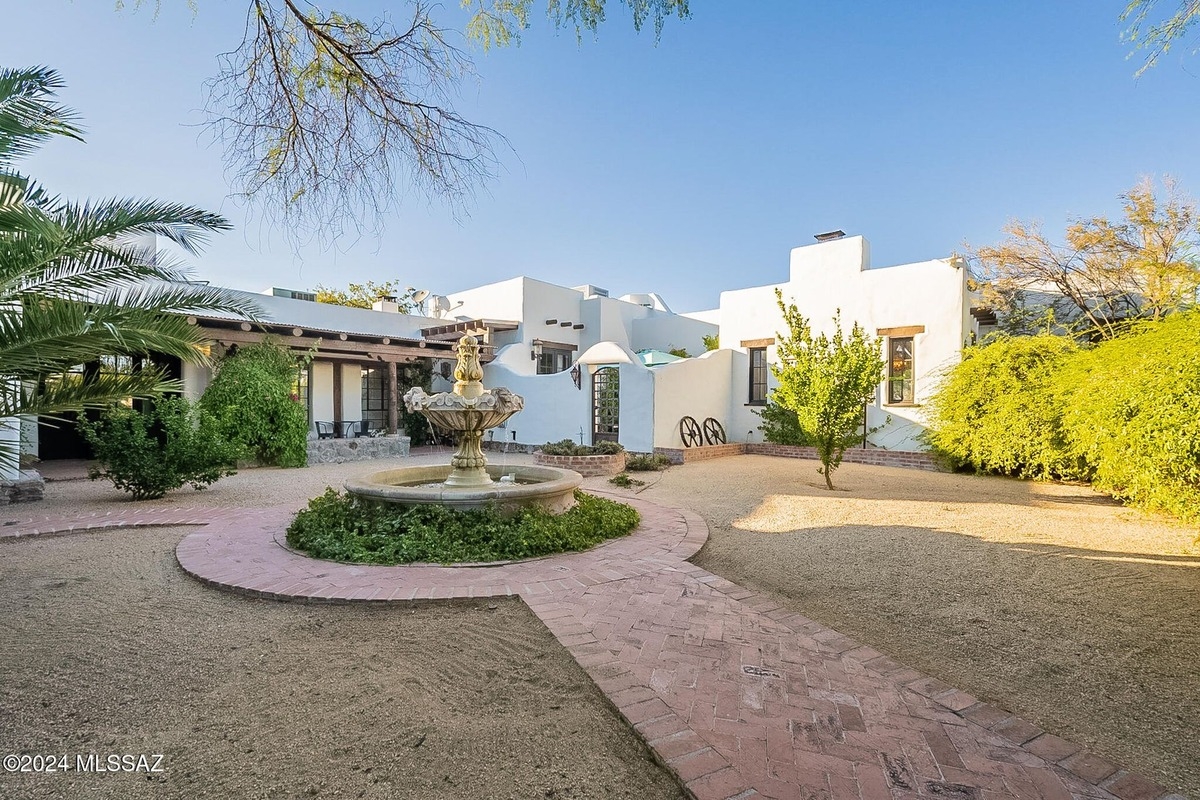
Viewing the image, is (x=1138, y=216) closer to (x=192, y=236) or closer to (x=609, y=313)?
(x=609, y=313)

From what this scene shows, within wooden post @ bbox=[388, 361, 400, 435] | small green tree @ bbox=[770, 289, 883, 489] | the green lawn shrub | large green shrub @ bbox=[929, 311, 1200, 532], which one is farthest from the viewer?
wooden post @ bbox=[388, 361, 400, 435]

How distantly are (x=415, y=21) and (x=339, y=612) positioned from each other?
3979mm

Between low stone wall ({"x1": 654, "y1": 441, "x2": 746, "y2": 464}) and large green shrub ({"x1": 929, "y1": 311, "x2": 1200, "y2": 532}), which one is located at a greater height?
large green shrub ({"x1": 929, "y1": 311, "x2": 1200, "y2": 532})

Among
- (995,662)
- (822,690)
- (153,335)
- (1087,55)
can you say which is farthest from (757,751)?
(1087,55)

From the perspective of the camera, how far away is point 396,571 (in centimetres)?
441

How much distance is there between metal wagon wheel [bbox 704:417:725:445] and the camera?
A: 1449 cm

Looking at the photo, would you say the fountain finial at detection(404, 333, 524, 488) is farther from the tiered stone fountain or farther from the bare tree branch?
the bare tree branch

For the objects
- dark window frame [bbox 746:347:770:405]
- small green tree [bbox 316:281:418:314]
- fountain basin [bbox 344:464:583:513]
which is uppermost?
small green tree [bbox 316:281:418:314]

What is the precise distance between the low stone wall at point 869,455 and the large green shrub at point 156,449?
457 inches

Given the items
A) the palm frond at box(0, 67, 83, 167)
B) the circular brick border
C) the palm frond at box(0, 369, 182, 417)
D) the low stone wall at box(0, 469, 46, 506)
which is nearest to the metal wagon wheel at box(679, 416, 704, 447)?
the circular brick border

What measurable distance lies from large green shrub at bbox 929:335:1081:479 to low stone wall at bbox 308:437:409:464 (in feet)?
42.6

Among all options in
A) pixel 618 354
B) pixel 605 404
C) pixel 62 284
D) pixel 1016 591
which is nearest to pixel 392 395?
pixel 605 404

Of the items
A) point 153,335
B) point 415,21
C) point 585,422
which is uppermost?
point 415,21

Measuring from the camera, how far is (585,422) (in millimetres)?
14461
